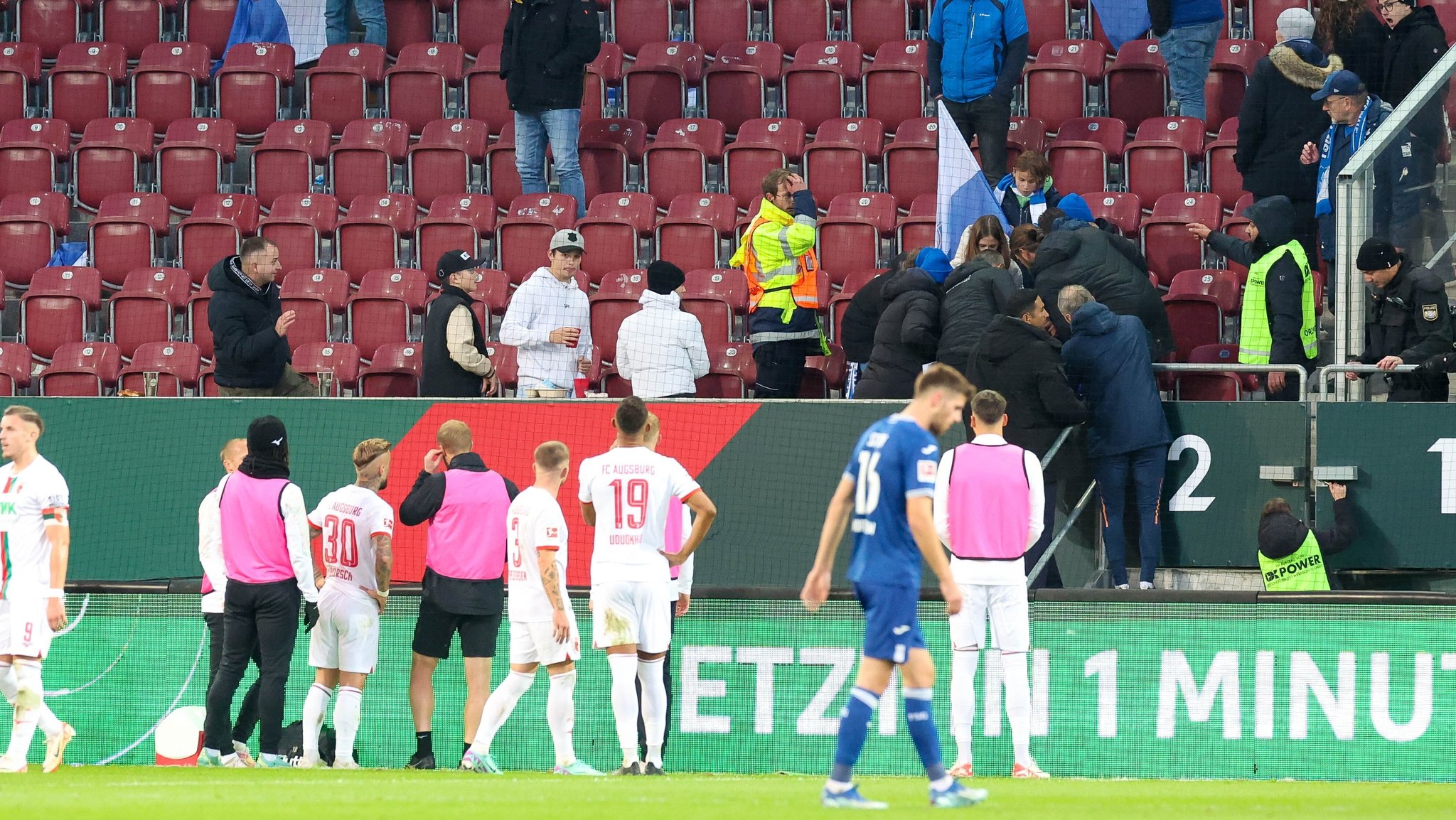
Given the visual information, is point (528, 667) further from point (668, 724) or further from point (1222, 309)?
point (1222, 309)

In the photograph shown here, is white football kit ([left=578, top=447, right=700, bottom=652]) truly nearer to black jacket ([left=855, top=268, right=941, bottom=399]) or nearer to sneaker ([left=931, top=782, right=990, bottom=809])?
sneaker ([left=931, top=782, right=990, bottom=809])

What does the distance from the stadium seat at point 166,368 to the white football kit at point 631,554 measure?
5983mm

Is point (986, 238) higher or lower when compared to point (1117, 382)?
higher

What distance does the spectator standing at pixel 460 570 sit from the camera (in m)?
9.82

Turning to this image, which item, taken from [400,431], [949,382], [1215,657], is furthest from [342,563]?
[1215,657]

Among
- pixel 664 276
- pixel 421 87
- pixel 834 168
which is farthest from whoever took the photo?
pixel 421 87

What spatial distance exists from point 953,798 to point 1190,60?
9.22 m

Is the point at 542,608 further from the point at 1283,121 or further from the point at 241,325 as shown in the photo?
the point at 1283,121

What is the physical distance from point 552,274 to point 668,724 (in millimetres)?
3313

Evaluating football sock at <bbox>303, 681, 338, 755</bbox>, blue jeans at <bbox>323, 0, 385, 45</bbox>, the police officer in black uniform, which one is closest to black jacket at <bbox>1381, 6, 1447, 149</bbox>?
the police officer in black uniform

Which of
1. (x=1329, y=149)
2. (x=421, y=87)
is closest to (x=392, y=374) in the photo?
(x=421, y=87)

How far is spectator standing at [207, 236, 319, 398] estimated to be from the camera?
11688 millimetres

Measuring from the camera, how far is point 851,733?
688 cm

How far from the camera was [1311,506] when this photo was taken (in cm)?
1087
